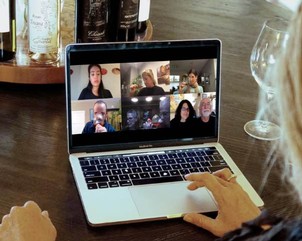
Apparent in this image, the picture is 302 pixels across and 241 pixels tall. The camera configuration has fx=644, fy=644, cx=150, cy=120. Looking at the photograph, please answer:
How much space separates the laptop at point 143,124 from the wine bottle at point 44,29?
210 mm

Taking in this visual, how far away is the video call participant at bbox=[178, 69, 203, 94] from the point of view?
118 cm

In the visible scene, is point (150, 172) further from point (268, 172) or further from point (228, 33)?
point (228, 33)

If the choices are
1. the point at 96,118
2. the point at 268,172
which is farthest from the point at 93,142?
the point at 268,172

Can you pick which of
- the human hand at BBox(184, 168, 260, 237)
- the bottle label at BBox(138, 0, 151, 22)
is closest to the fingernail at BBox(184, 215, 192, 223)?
the human hand at BBox(184, 168, 260, 237)

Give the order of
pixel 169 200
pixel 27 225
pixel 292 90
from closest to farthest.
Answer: pixel 292 90, pixel 27 225, pixel 169 200

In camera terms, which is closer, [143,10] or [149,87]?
[149,87]

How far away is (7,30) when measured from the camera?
1.32m

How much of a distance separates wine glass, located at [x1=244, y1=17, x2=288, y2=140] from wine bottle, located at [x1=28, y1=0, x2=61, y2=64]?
1.31 feet

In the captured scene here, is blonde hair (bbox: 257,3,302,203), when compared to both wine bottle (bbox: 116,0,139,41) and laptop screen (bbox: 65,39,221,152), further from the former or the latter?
wine bottle (bbox: 116,0,139,41)

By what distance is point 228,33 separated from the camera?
171 cm

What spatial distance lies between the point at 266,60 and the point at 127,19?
1.01ft

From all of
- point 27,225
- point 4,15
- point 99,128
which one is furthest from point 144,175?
point 4,15

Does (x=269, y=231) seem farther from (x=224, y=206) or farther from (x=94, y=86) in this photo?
(x=94, y=86)

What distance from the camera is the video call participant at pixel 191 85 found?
1.18 m
